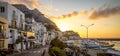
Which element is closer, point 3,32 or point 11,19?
point 3,32

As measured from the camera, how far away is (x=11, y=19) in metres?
63.8

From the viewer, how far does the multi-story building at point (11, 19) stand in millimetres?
59575

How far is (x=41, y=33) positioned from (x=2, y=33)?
6728 centimetres

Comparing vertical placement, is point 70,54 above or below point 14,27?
below

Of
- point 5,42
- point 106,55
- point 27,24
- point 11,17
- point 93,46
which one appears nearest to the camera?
point 106,55

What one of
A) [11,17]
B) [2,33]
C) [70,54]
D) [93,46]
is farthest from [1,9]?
[93,46]

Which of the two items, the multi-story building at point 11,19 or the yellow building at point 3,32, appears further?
the multi-story building at point 11,19

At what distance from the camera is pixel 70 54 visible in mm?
38062

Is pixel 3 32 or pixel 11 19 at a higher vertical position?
pixel 11 19

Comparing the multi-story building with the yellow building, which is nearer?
the yellow building

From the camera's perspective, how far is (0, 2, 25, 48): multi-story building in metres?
59.6

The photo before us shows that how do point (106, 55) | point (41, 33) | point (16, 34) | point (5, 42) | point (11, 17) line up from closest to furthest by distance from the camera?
point (106, 55)
point (5, 42)
point (11, 17)
point (16, 34)
point (41, 33)

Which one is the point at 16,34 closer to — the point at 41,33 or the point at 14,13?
the point at 14,13

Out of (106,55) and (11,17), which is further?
(11,17)
